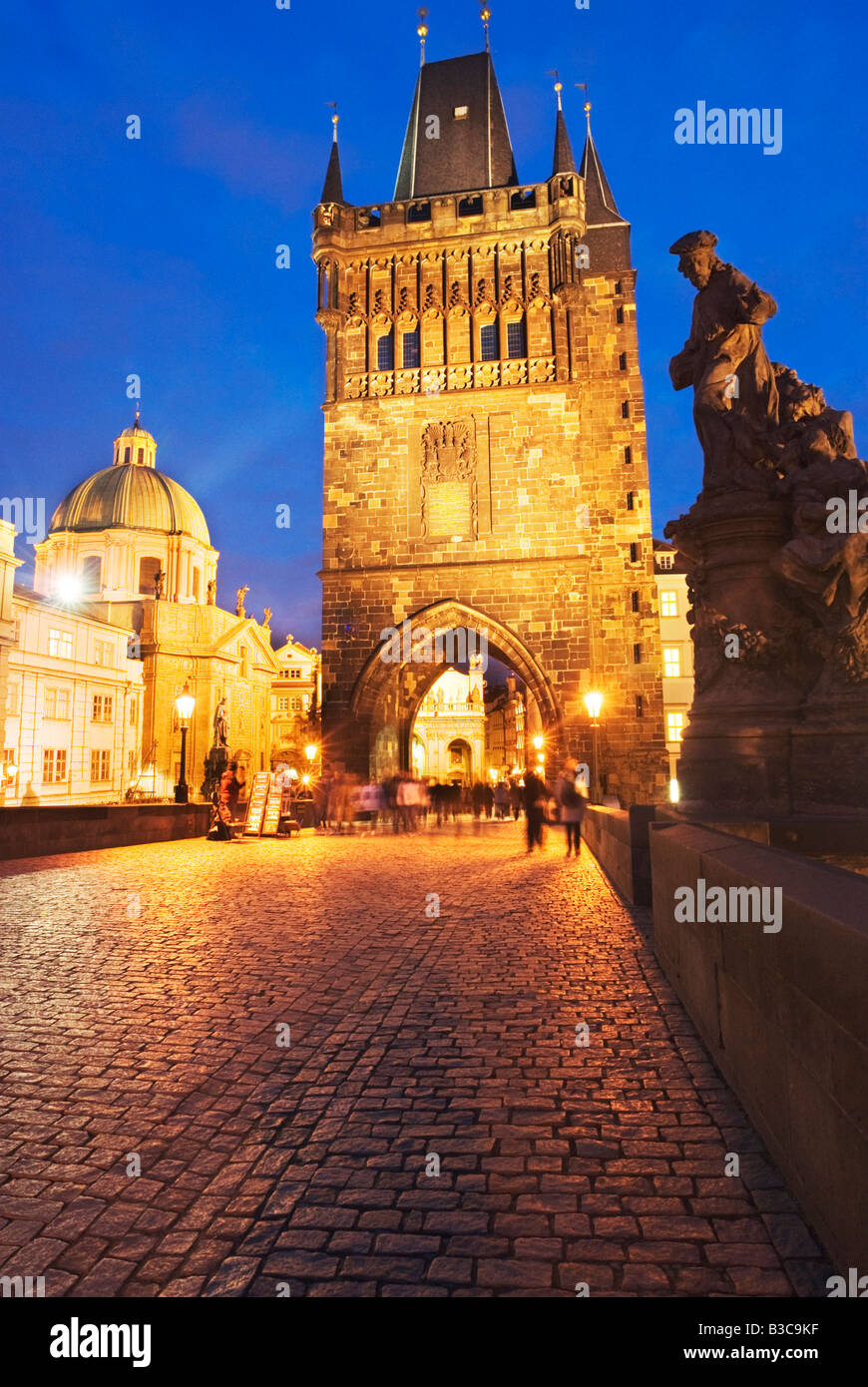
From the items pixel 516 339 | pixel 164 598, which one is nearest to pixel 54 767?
pixel 164 598

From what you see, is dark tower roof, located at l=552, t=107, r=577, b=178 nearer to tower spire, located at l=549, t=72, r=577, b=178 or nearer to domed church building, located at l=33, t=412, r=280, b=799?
tower spire, located at l=549, t=72, r=577, b=178

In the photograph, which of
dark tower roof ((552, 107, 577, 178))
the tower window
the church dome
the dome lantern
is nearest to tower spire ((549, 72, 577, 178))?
dark tower roof ((552, 107, 577, 178))

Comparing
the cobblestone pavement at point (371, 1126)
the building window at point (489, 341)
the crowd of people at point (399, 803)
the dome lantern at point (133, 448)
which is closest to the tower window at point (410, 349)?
the building window at point (489, 341)

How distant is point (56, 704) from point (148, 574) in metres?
19.4

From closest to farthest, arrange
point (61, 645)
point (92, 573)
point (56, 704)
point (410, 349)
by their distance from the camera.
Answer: point (410, 349)
point (56, 704)
point (61, 645)
point (92, 573)

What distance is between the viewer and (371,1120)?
120 inches

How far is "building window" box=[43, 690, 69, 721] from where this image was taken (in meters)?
35.2

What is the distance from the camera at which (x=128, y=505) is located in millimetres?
53906

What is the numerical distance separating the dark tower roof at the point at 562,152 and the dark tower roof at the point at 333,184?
7.13 m

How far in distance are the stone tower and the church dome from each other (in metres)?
32.4

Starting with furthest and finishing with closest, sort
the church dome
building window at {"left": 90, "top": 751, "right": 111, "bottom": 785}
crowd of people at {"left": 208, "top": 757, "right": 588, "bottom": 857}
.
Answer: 1. the church dome
2. building window at {"left": 90, "top": 751, "right": 111, "bottom": 785}
3. crowd of people at {"left": 208, "top": 757, "right": 588, "bottom": 857}

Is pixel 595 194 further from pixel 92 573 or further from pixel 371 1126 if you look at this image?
pixel 92 573

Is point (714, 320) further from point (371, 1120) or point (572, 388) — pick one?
point (572, 388)

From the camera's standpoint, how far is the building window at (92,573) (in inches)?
2056
